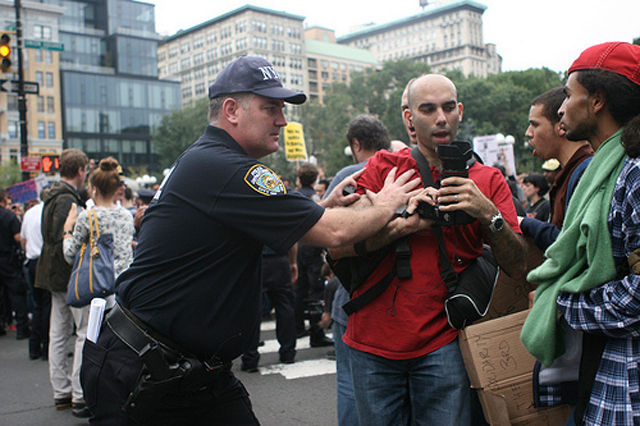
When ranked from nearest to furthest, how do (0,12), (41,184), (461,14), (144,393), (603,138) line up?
(603,138) < (144,393) < (41,184) < (0,12) < (461,14)

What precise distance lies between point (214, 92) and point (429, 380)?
165 centimetres

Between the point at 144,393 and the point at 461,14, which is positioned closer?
the point at 144,393

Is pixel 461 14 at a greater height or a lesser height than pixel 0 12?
greater

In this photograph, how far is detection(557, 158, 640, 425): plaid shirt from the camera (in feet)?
6.23

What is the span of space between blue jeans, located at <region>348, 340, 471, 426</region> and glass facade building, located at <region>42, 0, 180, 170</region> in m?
80.7

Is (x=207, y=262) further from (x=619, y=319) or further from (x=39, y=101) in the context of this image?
(x=39, y=101)

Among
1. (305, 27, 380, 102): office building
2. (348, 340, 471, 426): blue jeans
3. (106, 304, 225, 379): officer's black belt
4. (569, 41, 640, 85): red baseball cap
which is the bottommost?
(348, 340, 471, 426): blue jeans

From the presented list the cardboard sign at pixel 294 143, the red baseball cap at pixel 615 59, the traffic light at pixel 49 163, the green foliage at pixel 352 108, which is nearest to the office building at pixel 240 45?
the green foliage at pixel 352 108

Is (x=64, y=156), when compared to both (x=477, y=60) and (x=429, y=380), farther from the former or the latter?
(x=477, y=60)

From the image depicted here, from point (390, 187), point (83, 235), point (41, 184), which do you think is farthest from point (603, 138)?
point (41, 184)

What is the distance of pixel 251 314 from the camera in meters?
2.69

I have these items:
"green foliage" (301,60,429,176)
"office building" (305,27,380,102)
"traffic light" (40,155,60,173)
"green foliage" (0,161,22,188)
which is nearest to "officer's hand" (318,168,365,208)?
"traffic light" (40,155,60,173)

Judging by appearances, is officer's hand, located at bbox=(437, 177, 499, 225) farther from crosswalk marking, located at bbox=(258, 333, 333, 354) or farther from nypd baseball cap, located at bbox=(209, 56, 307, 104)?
crosswalk marking, located at bbox=(258, 333, 333, 354)

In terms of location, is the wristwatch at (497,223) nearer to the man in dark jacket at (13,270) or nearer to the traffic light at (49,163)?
the man in dark jacket at (13,270)
